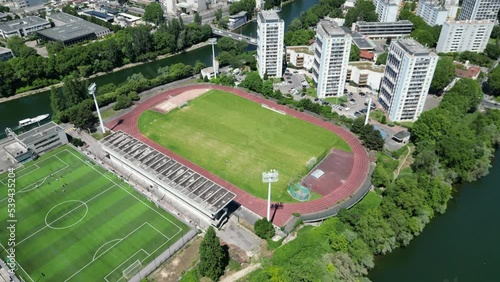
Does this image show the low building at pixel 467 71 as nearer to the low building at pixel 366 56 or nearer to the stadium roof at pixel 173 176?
the low building at pixel 366 56

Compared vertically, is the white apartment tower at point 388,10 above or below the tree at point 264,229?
above

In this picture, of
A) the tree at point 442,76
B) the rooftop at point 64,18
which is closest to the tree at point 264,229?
the tree at point 442,76

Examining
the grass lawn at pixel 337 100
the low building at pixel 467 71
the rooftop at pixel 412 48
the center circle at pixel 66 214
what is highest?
the rooftop at pixel 412 48

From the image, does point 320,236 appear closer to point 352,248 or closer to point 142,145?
point 352,248

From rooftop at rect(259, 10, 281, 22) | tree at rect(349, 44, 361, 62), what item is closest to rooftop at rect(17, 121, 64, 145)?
rooftop at rect(259, 10, 281, 22)

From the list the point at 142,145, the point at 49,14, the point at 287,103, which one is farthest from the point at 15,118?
the point at 49,14

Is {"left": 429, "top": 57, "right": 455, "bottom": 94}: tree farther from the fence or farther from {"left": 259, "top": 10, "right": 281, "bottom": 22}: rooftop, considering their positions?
the fence

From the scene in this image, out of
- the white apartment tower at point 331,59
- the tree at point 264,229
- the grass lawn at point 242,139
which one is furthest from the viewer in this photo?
the white apartment tower at point 331,59

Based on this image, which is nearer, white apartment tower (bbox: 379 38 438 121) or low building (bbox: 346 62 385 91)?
white apartment tower (bbox: 379 38 438 121)
